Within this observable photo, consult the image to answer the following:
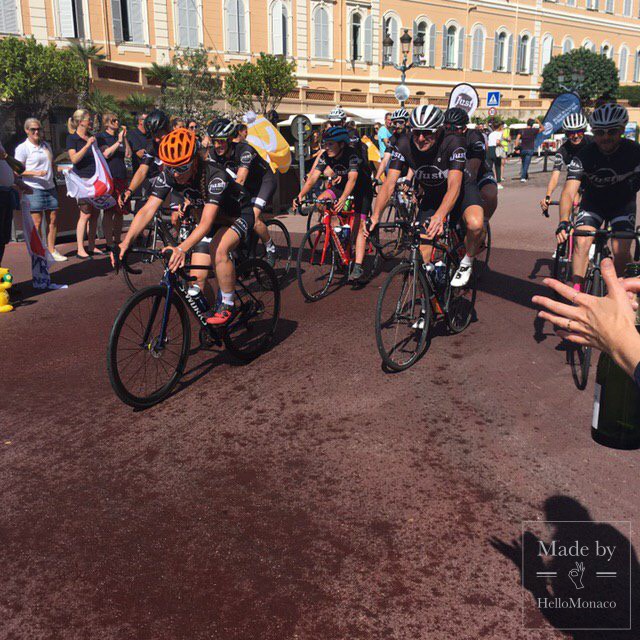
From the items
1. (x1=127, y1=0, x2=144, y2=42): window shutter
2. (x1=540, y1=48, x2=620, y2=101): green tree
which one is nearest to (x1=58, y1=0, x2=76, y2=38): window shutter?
(x1=127, y1=0, x2=144, y2=42): window shutter

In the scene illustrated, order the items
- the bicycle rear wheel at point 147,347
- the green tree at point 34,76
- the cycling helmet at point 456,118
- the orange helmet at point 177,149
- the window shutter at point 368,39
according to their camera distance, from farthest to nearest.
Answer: the window shutter at point 368,39 → the green tree at point 34,76 → the cycling helmet at point 456,118 → the orange helmet at point 177,149 → the bicycle rear wheel at point 147,347

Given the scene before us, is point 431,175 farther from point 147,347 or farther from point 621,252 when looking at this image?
point 147,347

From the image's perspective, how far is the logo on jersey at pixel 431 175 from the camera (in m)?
6.24

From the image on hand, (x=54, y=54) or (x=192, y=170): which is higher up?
(x=54, y=54)

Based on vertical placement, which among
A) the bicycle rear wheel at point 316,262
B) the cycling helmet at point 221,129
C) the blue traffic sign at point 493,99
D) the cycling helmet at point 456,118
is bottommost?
the bicycle rear wheel at point 316,262

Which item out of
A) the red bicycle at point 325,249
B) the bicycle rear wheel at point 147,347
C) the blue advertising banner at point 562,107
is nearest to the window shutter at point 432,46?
the blue advertising banner at point 562,107

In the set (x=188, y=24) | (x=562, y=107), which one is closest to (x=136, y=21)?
(x=188, y=24)

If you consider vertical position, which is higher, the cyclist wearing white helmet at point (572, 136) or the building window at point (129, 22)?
the building window at point (129, 22)

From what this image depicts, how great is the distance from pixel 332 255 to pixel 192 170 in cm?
315

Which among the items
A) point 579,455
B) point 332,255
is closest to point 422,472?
point 579,455

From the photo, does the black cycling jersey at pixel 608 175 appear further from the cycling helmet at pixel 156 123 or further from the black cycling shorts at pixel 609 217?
the cycling helmet at pixel 156 123

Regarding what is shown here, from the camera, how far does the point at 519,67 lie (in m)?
61.9

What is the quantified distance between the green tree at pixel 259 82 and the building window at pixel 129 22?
577cm

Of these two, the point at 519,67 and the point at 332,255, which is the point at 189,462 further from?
the point at 519,67
